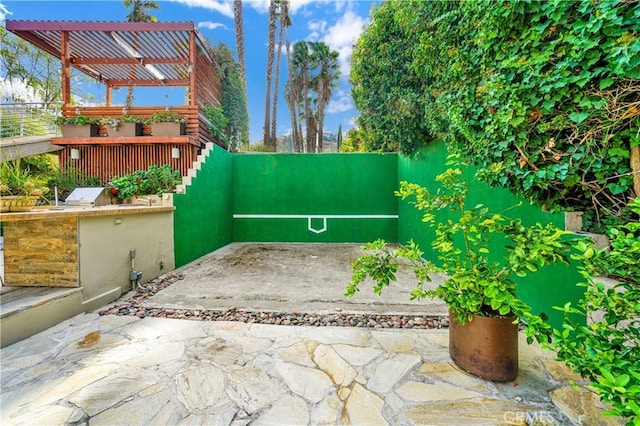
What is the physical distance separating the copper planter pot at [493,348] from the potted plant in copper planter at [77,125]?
25.1 ft

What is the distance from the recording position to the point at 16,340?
6.79 ft

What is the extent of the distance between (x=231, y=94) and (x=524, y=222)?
29.0 ft

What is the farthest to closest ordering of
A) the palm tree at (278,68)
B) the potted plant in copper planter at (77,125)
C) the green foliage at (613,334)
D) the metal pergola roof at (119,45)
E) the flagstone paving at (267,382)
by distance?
the palm tree at (278,68)
the potted plant in copper planter at (77,125)
the metal pergola roof at (119,45)
the flagstone paving at (267,382)
the green foliage at (613,334)

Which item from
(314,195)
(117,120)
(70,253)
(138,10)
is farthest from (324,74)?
(70,253)

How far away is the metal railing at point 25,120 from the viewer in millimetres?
6172

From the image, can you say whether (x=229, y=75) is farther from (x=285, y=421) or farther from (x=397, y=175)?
(x=285, y=421)

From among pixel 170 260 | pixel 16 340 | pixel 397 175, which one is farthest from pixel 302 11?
pixel 16 340

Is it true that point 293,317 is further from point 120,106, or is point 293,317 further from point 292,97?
point 292,97

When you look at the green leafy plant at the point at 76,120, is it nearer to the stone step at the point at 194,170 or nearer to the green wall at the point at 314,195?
the stone step at the point at 194,170

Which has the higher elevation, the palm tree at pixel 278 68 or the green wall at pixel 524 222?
the palm tree at pixel 278 68

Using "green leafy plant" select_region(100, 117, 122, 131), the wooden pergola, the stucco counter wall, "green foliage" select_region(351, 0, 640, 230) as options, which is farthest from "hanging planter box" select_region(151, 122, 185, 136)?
"green foliage" select_region(351, 0, 640, 230)

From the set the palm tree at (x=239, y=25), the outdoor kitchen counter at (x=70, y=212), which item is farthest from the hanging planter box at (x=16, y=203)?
the palm tree at (x=239, y=25)

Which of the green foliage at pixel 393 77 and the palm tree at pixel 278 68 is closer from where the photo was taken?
the green foliage at pixel 393 77

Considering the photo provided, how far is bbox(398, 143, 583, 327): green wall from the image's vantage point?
6.63 ft
